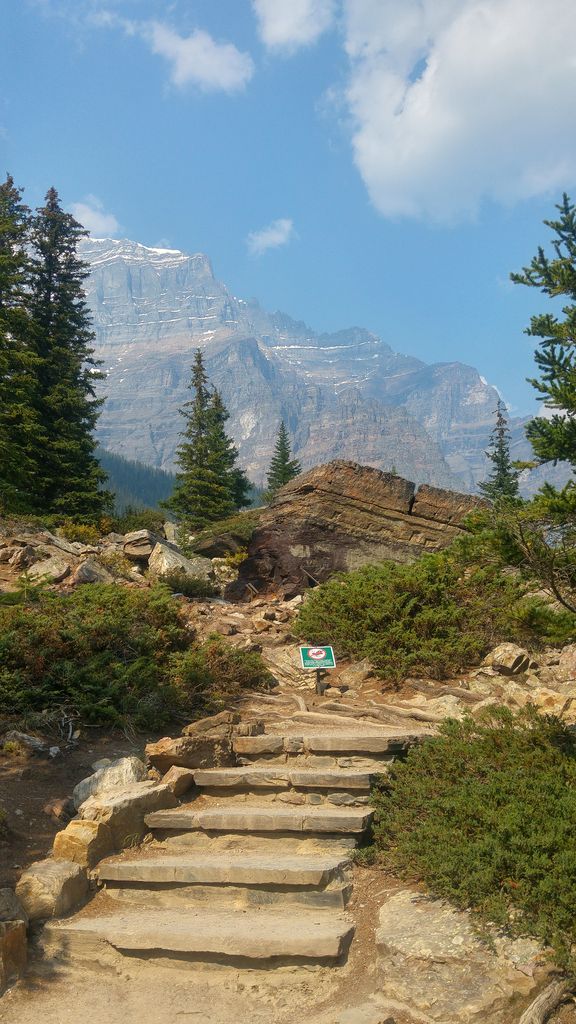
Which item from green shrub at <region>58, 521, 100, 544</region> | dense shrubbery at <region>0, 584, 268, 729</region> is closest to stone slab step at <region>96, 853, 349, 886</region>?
dense shrubbery at <region>0, 584, 268, 729</region>

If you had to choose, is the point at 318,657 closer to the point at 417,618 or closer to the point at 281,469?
the point at 417,618

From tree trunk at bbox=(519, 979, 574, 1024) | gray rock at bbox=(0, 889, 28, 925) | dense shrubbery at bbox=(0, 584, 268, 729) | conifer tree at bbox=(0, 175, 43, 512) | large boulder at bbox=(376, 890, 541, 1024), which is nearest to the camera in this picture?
tree trunk at bbox=(519, 979, 574, 1024)

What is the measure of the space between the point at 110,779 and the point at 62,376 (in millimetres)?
19828

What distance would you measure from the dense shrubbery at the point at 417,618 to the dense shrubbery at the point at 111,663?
1.77m

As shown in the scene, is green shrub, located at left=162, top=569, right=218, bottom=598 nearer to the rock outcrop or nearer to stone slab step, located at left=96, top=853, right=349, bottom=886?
the rock outcrop

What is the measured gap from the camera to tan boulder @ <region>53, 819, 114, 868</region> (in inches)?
207

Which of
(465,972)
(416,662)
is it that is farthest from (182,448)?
(465,972)

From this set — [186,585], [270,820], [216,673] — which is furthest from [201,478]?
[270,820]

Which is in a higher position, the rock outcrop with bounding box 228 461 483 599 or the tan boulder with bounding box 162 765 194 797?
the rock outcrop with bounding box 228 461 483 599

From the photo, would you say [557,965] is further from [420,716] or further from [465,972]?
[420,716]

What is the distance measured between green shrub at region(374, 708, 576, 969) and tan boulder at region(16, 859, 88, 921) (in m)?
2.34

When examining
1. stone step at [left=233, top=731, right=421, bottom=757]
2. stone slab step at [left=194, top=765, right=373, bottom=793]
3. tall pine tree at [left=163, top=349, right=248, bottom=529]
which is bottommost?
stone slab step at [left=194, top=765, right=373, bottom=793]

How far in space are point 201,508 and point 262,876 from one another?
24.2 m

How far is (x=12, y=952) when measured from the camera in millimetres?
4293
